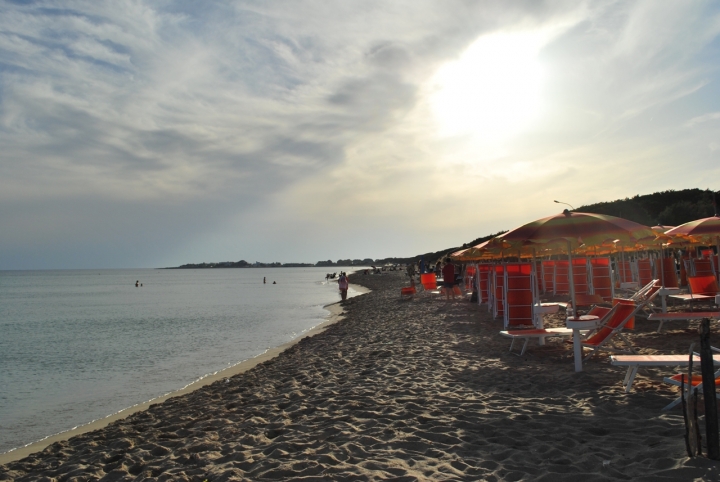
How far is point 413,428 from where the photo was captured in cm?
395

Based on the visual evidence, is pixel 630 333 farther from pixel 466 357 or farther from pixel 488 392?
pixel 488 392

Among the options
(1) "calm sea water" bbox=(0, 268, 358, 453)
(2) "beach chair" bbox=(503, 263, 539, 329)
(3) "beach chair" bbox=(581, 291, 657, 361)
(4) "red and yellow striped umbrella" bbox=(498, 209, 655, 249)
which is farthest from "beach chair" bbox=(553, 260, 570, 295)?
(3) "beach chair" bbox=(581, 291, 657, 361)

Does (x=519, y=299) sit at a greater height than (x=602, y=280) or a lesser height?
lesser

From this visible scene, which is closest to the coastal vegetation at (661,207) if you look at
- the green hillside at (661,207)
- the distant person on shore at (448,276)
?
the green hillside at (661,207)

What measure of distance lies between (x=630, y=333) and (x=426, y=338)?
10.2ft

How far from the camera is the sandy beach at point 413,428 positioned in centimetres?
314

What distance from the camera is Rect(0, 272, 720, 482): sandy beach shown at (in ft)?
10.3

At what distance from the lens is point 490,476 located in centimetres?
298

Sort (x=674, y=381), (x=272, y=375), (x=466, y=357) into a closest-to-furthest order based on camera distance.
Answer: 1. (x=674, y=381)
2. (x=466, y=357)
3. (x=272, y=375)

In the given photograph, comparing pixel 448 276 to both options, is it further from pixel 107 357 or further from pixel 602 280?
pixel 107 357

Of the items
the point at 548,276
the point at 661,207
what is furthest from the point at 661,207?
the point at 548,276

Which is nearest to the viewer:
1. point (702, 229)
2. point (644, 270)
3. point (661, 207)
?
point (702, 229)

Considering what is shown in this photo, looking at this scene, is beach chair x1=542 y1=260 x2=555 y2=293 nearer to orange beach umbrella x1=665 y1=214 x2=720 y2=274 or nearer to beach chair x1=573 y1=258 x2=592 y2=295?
beach chair x1=573 y1=258 x2=592 y2=295

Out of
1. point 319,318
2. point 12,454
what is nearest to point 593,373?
point 12,454
